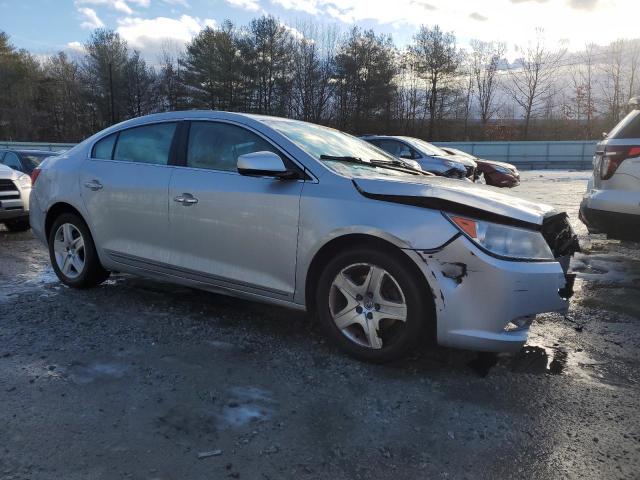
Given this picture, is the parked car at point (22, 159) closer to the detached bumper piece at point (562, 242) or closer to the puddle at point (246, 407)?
the puddle at point (246, 407)

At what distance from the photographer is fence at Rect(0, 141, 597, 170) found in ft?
103

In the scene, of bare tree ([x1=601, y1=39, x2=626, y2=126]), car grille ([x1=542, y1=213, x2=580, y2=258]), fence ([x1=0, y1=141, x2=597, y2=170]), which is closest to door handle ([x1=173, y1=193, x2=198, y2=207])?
car grille ([x1=542, y1=213, x2=580, y2=258])

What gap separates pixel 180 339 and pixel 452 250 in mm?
1957

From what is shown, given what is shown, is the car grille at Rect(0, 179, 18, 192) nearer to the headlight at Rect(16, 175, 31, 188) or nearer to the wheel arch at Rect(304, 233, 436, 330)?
the headlight at Rect(16, 175, 31, 188)

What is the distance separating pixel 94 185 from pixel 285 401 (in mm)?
2761

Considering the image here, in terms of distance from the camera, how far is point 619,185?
4.60 m

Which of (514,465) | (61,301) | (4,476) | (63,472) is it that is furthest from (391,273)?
(61,301)

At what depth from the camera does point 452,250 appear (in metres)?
2.86

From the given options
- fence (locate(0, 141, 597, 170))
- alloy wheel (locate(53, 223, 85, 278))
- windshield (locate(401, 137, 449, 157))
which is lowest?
alloy wheel (locate(53, 223, 85, 278))

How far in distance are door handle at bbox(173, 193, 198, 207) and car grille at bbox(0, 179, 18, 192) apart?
18.6 ft

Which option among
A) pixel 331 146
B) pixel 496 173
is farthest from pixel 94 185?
pixel 496 173

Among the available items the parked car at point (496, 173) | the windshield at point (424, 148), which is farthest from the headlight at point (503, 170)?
the windshield at point (424, 148)

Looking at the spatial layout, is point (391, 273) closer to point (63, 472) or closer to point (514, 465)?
point (514, 465)

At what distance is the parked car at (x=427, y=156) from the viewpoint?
11.6 meters
